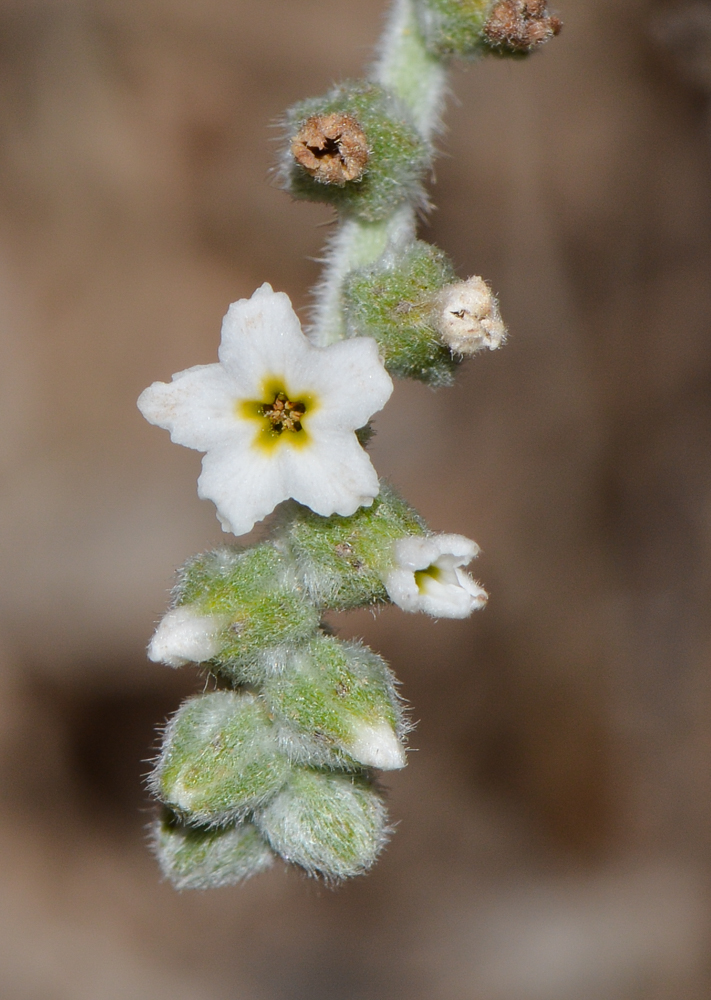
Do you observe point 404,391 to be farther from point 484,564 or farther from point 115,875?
point 115,875

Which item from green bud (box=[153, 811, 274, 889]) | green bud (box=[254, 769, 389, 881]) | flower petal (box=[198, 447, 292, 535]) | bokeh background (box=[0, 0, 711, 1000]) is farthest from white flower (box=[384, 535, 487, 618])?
bokeh background (box=[0, 0, 711, 1000])

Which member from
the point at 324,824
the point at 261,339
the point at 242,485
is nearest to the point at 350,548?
the point at 242,485

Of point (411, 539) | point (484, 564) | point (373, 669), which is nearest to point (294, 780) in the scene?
point (373, 669)

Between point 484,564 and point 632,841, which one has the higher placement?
point 484,564

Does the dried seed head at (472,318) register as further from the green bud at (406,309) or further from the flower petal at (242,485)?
the flower petal at (242,485)

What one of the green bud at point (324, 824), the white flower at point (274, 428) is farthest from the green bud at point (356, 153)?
the green bud at point (324, 824)

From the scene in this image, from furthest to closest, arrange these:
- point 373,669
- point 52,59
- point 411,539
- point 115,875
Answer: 1. point 115,875
2. point 52,59
3. point 373,669
4. point 411,539

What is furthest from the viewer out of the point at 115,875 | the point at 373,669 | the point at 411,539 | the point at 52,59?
the point at 115,875
